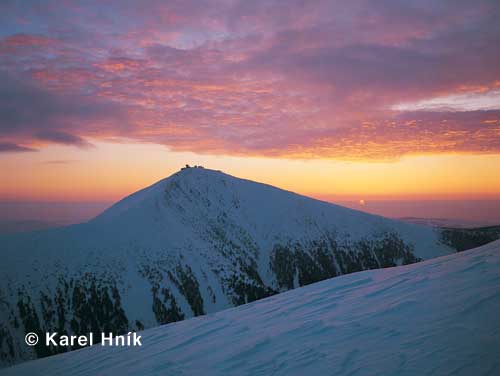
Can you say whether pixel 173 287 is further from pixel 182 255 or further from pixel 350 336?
pixel 350 336

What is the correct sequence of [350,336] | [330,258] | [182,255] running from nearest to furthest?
[350,336] → [182,255] → [330,258]

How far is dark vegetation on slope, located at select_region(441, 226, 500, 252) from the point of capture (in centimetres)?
9100

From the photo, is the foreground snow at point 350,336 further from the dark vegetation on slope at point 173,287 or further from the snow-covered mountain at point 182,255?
the snow-covered mountain at point 182,255

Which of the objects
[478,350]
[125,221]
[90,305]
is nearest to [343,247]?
[125,221]

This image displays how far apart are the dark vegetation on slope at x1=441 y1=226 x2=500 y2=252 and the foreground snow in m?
96.8

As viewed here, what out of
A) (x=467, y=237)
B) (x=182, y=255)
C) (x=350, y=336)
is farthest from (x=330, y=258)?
(x=350, y=336)

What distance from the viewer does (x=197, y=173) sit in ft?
302

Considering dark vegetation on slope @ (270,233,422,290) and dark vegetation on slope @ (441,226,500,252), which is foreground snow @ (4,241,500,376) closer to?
dark vegetation on slope @ (270,233,422,290)

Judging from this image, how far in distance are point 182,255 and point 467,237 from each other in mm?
86480

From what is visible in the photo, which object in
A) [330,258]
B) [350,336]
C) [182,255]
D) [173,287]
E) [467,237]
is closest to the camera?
[350,336]

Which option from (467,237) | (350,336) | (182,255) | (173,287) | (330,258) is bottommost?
(467,237)

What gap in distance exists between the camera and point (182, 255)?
195 feet

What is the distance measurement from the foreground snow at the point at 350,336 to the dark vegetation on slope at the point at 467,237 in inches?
3810

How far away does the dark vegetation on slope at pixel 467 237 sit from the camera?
91000mm
